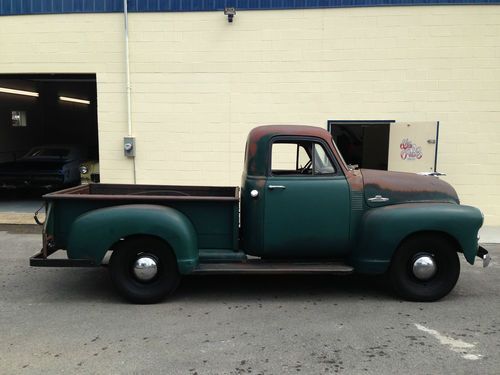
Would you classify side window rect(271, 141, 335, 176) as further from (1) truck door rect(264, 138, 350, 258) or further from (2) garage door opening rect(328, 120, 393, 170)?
(2) garage door opening rect(328, 120, 393, 170)

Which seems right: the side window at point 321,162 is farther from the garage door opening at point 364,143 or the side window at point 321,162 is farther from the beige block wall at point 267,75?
the garage door opening at point 364,143

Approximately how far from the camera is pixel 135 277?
208 inches

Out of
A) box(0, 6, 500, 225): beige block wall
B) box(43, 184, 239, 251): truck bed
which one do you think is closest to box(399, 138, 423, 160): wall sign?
box(0, 6, 500, 225): beige block wall

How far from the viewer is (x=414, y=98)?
9.58 m

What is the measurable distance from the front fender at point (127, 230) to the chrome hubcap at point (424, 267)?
8.14 ft

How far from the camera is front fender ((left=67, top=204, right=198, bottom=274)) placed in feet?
16.6

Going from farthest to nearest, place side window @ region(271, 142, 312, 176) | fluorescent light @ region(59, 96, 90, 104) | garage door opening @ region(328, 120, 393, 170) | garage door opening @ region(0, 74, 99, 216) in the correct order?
fluorescent light @ region(59, 96, 90, 104) < garage door opening @ region(0, 74, 99, 216) < garage door opening @ region(328, 120, 393, 170) < side window @ region(271, 142, 312, 176)

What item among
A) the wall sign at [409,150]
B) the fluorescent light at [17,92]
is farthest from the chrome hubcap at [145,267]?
the fluorescent light at [17,92]

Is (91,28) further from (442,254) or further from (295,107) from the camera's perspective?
(442,254)

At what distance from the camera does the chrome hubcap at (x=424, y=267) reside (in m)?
5.31

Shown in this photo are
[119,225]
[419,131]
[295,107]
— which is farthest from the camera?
[295,107]

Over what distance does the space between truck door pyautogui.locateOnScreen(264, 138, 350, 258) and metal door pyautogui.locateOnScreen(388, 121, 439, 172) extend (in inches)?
166

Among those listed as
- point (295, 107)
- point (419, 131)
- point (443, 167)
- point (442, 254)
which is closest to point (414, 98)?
point (419, 131)

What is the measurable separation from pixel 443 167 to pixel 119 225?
7.03 m
